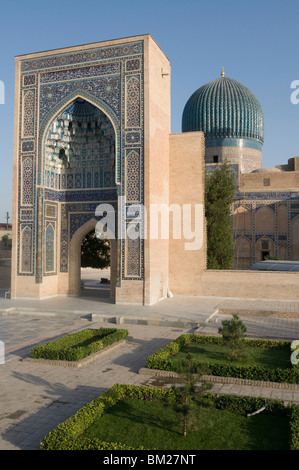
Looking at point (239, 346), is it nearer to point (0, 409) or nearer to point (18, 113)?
point (0, 409)

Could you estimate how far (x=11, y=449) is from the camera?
379cm

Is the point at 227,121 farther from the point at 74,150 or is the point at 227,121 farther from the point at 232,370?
the point at 232,370

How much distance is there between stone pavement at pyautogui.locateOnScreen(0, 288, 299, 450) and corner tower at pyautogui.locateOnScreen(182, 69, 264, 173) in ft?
56.5

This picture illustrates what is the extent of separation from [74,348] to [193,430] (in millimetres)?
3074

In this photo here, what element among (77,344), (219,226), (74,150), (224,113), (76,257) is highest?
(224,113)

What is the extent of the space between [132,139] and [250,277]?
189 inches

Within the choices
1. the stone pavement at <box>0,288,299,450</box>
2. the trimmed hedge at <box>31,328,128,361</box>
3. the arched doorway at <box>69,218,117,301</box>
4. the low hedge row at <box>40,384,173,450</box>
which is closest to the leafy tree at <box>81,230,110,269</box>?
the stone pavement at <box>0,288,299,450</box>

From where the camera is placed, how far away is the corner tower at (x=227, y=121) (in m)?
27.9

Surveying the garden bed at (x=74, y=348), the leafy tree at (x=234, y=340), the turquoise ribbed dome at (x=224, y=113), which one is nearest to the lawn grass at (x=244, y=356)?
the leafy tree at (x=234, y=340)

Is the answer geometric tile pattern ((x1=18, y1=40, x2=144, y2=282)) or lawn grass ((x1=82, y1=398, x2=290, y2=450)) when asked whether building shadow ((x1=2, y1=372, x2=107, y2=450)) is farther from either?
geometric tile pattern ((x1=18, y1=40, x2=144, y2=282))

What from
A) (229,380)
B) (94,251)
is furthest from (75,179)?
(229,380)

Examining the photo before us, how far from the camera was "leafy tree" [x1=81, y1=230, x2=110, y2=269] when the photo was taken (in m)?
16.5

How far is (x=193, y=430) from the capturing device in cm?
406

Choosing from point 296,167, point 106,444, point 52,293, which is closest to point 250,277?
point 52,293
